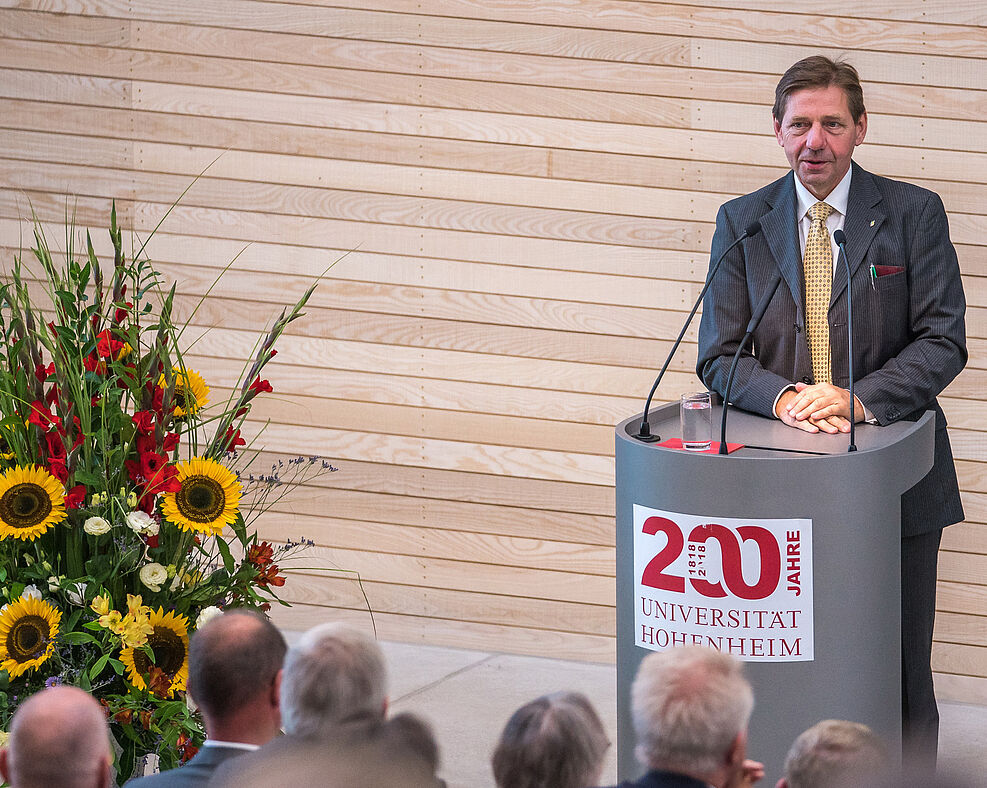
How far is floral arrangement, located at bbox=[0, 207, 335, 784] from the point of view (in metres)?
2.51

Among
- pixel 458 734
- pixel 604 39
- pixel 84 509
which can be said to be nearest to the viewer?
pixel 84 509

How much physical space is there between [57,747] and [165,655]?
2.47 feet

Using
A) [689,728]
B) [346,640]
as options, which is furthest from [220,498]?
[689,728]

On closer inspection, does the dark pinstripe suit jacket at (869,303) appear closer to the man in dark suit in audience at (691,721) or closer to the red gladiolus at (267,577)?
the red gladiolus at (267,577)

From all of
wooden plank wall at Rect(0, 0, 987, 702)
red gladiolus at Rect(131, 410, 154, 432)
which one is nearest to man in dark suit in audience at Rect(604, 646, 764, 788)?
red gladiolus at Rect(131, 410, 154, 432)

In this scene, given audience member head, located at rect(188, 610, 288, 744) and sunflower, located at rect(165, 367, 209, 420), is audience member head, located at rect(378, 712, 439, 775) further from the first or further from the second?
sunflower, located at rect(165, 367, 209, 420)

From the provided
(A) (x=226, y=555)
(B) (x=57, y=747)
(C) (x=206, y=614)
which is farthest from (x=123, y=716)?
(B) (x=57, y=747)

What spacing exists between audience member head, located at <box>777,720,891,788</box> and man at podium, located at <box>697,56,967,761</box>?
4.48ft

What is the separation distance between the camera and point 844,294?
3.25 m

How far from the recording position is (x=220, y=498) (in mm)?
2625

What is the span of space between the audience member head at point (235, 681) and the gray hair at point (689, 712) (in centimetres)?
58

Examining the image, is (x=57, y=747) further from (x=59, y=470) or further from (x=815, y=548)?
(x=815, y=548)

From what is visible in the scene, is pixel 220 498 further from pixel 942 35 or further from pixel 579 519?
pixel 942 35

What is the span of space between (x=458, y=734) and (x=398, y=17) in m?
2.24
